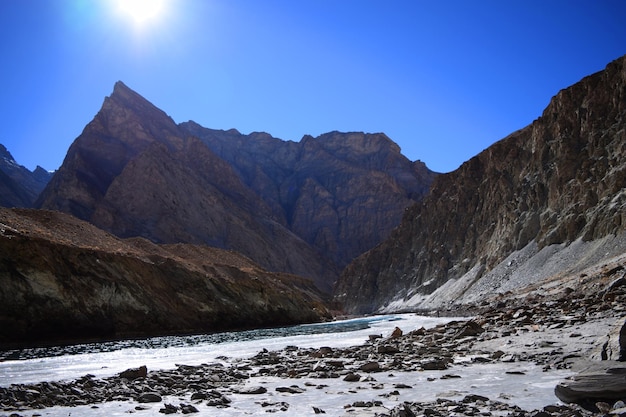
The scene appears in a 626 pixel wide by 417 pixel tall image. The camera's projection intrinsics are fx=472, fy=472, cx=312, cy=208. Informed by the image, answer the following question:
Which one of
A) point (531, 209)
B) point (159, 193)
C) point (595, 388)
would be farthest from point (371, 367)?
point (159, 193)

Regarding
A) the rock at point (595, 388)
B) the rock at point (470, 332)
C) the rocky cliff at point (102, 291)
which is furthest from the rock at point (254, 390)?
the rocky cliff at point (102, 291)

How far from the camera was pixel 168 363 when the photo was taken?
787 inches

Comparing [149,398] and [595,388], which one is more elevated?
[595,388]

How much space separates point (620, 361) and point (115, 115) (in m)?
188

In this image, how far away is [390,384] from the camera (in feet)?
36.2

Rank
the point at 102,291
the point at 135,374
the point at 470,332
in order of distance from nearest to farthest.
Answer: the point at 135,374 < the point at 470,332 < the point at 102,291

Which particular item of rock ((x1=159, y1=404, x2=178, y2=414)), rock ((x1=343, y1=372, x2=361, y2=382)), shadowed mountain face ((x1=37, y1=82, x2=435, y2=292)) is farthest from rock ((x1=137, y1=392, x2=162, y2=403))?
shadowed mountain face ((x1=37, y1=82, x2=435, y2=292))

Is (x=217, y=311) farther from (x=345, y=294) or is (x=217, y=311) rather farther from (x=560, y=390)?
(x=345, y=294)

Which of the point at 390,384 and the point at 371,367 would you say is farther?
the point at 371,367

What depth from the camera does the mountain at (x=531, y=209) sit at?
197ft

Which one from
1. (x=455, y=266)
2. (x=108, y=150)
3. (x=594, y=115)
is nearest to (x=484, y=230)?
(x=455, y=266)

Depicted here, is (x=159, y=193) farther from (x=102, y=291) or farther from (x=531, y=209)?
(x=531, y=209)

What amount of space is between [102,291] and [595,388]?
43.0 m

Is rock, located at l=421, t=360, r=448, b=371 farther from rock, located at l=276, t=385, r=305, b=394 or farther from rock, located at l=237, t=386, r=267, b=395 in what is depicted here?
rock, located at l=237, t=386, r=267, b=395
